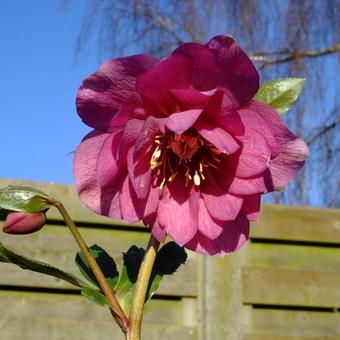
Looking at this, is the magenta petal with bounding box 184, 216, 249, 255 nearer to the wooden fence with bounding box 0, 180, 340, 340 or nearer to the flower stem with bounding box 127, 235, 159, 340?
Answer: the flower stem with bounding box 127, 235, 159, 340

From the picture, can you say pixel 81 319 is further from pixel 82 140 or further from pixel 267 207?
pixel 82 140

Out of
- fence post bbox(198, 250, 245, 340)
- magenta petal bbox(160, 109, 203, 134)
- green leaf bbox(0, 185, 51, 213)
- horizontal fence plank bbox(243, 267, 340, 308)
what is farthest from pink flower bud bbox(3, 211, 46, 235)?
horizontal fence plank bbox(243, 267, 340, 308)

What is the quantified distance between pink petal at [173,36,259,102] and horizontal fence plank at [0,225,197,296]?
1.81 m

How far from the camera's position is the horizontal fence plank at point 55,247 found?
2.29m

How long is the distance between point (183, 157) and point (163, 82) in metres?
0.05

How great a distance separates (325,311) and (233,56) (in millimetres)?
2322

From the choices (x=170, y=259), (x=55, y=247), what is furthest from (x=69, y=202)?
(x=170, y=259)

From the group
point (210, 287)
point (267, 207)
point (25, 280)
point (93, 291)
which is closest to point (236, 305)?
point (210, 287)

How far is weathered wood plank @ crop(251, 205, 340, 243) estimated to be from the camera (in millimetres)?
2613

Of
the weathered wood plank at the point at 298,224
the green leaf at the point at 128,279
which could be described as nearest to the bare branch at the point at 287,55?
the weathered wood plank at the point at 298,224

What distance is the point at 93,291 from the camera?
0.54 metres

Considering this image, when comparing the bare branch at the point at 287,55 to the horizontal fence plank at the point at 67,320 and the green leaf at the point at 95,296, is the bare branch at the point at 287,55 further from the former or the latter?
the green leaf at the point at 95,296

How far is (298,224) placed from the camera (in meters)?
2.68

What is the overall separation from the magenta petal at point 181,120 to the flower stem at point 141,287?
0.22 feet
